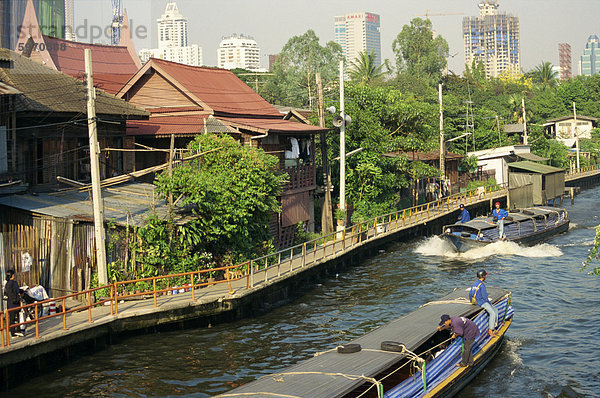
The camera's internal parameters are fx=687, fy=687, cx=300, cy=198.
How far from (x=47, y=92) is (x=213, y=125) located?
8144 millimetres

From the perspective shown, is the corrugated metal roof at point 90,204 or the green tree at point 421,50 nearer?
the corrugated metal roof at point 90,204

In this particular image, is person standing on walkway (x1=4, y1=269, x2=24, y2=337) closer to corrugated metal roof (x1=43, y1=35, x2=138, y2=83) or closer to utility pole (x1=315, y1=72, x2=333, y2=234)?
utility pole (x1=315, y1=72, x2=333, y2=234)

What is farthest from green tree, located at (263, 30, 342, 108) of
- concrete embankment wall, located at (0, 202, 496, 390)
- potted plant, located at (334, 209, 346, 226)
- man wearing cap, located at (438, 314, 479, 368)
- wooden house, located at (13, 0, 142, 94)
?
man wearing cap, located at (438, 314, 479, 368)

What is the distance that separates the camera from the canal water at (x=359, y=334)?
723 inches

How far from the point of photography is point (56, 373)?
19.1 meters

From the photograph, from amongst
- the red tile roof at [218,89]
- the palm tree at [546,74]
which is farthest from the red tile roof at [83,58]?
the palm tree at [546,74]

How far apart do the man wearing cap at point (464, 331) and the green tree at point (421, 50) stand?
302 feet

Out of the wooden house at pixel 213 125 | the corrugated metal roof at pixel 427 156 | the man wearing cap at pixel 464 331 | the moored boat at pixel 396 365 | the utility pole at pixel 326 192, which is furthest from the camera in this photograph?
the corrugated metal roof at pixel 427 156

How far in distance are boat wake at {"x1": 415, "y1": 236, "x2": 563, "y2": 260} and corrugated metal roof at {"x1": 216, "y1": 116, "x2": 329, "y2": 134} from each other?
9222 millimetres

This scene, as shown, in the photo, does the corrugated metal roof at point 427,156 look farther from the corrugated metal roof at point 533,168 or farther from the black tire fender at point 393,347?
the black tire fender at point 393,347

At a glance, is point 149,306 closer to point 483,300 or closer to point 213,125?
point 483,300

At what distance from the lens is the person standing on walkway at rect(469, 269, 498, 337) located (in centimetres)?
1955

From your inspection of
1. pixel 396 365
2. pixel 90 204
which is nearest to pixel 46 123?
pixel 90 204

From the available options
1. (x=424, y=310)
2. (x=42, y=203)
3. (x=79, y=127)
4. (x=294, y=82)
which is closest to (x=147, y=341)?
(x=42, y=203)
